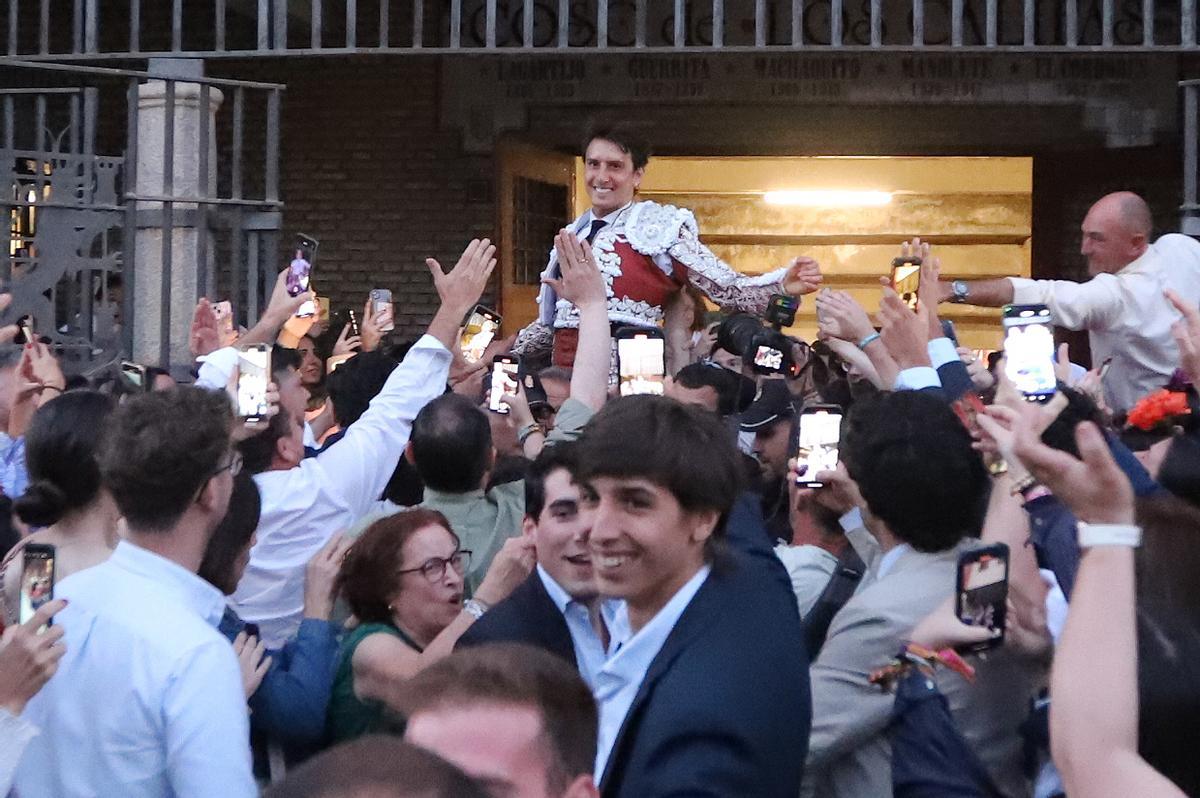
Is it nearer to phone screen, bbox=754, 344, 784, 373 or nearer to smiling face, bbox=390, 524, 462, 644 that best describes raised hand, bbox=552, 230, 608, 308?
smiling face, bbox=390, 524, 462, 644

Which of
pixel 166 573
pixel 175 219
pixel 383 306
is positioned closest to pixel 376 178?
pixel 175 219

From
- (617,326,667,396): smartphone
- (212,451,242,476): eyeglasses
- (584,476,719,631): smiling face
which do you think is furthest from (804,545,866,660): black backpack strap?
(617,326,667,396): smartphone

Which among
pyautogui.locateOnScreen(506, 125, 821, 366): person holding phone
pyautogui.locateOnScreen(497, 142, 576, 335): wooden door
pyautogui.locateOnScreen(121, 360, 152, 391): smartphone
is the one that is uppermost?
pyautogui.locateOnScreen(497, 142, 576, 335): wooden door

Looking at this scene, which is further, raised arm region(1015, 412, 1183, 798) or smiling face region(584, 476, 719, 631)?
smiling face region(584, 476, 719, 631)

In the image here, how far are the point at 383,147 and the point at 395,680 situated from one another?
9.95 metres

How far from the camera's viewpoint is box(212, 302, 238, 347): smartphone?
6.92 m

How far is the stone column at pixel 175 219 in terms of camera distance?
8242 millimetres

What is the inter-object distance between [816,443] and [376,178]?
9262mm

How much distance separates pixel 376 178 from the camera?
521 inches

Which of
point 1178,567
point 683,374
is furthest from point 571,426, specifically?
point 683,374

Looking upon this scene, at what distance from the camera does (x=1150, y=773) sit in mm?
2268

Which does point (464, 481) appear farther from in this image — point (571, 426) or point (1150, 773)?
point (1150, 773)

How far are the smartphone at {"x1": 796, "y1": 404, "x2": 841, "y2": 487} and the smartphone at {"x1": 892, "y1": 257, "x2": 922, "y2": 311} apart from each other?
0.47m

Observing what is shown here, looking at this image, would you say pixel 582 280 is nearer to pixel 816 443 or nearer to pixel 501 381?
pixel 816 443
